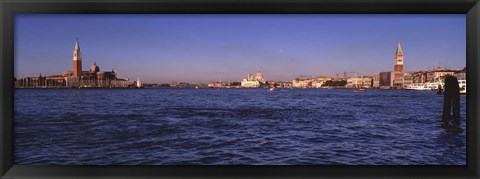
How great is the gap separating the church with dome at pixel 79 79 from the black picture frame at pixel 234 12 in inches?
1253

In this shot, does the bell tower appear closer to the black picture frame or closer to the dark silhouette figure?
the dark silhouette figure

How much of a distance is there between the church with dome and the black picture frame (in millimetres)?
31837

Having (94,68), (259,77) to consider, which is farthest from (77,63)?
(259,77)

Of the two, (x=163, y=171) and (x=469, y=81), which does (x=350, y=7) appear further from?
(x=163, y=171)

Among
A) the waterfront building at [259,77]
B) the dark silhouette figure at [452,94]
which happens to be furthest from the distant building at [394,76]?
the dark silhouette figure at [452,94]

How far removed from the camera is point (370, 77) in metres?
40.8

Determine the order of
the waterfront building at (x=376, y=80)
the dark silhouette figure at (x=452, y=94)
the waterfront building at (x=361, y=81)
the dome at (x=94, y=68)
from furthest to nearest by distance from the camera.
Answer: the waterfront building at (x=361, y=81)
the waterfront building at (x=376, y=80)
the dome at (x=94, y=68)
the dark silhouette figure at (x=452, y=94)

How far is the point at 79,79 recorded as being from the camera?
3203cm

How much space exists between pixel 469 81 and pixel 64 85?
38106 millimetres

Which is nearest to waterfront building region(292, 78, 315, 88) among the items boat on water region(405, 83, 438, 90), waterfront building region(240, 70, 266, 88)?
waterfront building region(240, 70, 266, 88)

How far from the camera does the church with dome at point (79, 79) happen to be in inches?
1261

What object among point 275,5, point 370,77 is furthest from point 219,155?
point 370,77

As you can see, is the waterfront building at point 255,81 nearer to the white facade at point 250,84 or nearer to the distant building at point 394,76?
the white facade at point 250,84

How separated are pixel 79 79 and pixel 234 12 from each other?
113ft
